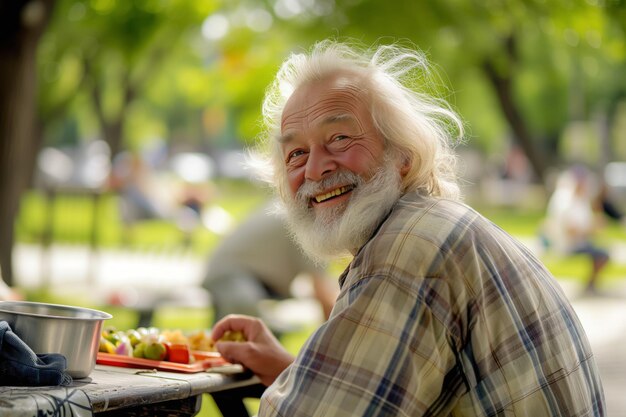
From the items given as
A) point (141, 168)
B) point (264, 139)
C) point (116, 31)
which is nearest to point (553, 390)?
point (264, 139)

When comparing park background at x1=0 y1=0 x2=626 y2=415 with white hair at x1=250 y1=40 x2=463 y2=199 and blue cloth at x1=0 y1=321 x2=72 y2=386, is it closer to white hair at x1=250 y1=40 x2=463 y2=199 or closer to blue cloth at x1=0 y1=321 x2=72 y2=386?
white hair at x1=250 y1=40 x2=463 y2=199

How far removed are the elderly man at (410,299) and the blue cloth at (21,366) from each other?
503mm

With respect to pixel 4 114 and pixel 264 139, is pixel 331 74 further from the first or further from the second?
pixel 4 114

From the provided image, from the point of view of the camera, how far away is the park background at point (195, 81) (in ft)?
30.5

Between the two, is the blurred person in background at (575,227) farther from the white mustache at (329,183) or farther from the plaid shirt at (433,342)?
the plaid shirt at (433,342)

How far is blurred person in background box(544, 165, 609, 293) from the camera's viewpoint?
1284cm

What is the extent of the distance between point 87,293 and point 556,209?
736 cm

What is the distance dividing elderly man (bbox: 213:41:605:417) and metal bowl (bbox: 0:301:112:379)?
47 cm

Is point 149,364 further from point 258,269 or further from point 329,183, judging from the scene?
point 258,269

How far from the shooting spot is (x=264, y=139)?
11.5ft

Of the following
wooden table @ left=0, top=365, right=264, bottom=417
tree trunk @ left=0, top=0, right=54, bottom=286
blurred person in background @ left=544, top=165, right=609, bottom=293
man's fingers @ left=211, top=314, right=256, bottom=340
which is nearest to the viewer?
wooden table @ left=0, top=365, right=264, bottom=417

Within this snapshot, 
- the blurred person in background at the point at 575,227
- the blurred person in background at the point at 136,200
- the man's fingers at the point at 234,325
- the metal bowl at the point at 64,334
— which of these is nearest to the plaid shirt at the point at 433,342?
the metal bowl at the point at 64,334

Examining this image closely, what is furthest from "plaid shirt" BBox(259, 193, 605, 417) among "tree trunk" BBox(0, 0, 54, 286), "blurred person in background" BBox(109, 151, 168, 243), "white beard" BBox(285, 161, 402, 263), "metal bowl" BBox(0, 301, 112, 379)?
"blurred person in background" BBox(109, 151, 168, 243)

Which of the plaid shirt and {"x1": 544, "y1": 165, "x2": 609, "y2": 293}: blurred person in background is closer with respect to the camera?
the plaid shirt
